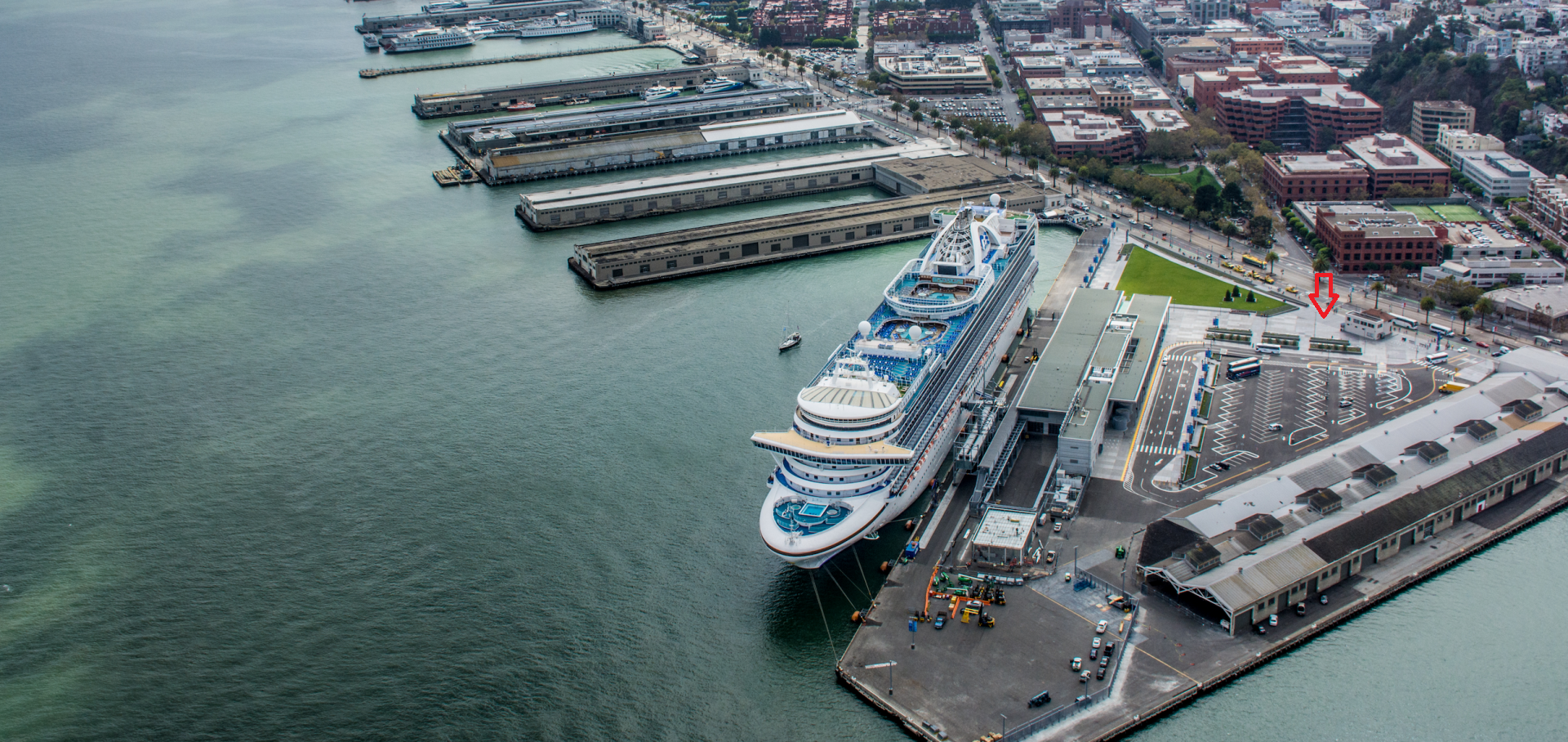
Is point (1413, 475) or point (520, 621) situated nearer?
point (520, 621)

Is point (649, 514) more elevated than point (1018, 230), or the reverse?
point (1018, 230)

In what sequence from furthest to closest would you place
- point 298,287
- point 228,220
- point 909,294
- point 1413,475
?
point 228,220
point 298,287
point 909,294
point 1413,475

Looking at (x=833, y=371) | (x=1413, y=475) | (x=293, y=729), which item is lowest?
(x=293, y=729)

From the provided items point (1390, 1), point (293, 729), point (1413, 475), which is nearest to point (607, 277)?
point (293, 729)

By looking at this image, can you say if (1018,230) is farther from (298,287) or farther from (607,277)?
(298,287)

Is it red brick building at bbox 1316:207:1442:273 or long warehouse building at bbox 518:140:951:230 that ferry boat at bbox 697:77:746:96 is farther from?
red brick building at bbox 1316:207:1442:273

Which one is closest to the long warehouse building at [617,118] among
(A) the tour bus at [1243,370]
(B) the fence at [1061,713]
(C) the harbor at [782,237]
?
(C) the harbor at [782,237]

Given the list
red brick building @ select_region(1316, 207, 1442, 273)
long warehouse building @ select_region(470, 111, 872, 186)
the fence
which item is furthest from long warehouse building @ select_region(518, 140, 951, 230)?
the fence
